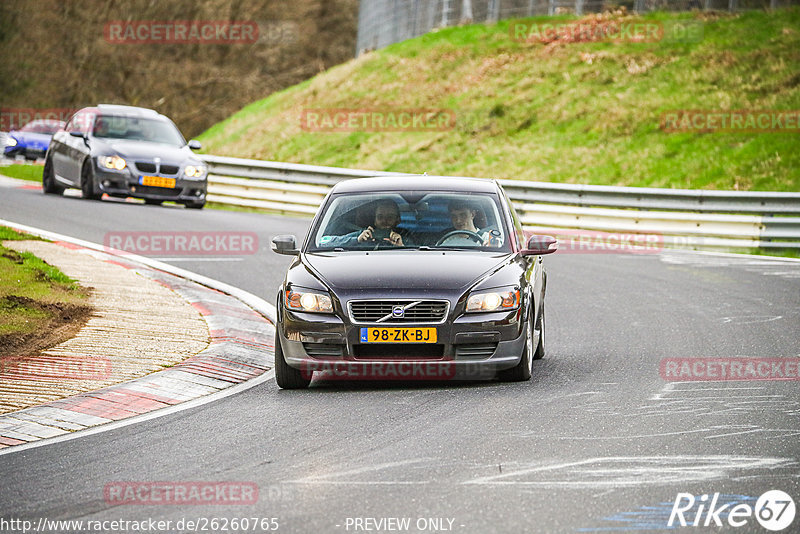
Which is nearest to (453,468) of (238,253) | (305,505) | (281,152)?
(305,505)

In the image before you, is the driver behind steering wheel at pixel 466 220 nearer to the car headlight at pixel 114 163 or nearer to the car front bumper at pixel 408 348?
the car front bumper at pixel 408 348

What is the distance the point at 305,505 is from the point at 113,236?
1339 cm

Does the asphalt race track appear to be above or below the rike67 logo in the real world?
below

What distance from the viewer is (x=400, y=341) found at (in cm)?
897

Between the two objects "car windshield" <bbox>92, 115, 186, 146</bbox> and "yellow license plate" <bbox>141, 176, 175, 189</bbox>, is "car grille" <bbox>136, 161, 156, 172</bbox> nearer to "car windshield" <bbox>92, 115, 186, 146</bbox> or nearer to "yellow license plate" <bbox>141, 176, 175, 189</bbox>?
"yellow license plate" <bbox>141, 176, 175, 189</bbox>

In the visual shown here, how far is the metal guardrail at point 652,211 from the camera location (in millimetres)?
21125

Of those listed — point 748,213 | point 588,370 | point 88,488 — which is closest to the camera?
point 88,488

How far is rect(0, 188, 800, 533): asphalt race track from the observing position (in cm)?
589

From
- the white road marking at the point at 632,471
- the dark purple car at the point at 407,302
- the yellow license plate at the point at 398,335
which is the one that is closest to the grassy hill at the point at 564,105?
the dark purple car at the point at 407,302

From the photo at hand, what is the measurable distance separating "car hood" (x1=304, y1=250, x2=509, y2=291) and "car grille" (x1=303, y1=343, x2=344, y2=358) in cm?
42

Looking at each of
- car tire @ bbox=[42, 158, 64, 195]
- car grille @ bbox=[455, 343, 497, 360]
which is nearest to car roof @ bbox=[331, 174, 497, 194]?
car grille @ bbox=[455, 343, 497, 360]

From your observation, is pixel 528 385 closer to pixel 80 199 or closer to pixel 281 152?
pixel 80 199

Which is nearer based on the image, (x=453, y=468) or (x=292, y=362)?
(x=453, y=468)

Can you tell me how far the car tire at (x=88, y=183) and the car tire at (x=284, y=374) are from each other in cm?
1523
